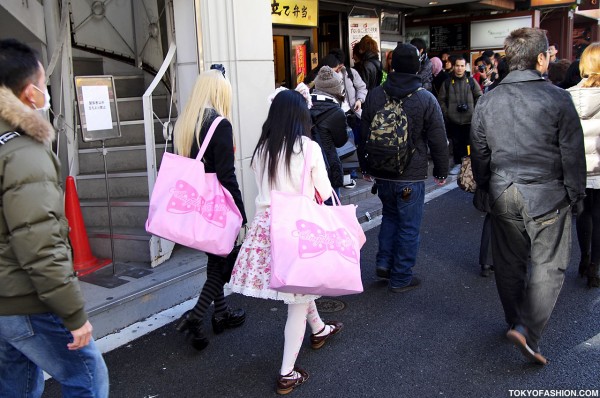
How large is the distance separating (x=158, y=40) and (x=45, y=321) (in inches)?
231

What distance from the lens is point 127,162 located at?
21.2 feet

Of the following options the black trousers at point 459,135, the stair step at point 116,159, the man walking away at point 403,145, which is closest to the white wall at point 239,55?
the stair step at point 116,159

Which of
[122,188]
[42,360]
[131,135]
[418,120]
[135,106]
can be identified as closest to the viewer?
[42,360]

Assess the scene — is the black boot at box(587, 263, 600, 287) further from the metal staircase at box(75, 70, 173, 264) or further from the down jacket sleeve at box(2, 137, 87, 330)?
the down jacket sleeve at box(2, 137, 87, 330)

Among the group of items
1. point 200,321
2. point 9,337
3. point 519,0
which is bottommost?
point 200,321

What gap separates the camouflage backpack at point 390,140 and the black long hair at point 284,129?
124 cm

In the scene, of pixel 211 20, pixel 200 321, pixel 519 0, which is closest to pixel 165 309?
pixel 200 321

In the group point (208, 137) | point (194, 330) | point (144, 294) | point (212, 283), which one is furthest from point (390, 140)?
point (144, 294)

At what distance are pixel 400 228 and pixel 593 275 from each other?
1.68m

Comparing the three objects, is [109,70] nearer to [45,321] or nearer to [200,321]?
[200,321]

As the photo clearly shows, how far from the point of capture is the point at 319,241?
3133 millimetres

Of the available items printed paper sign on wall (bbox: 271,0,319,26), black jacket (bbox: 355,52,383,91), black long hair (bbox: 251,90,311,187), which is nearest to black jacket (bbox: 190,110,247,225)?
black long hair (bbox: 251,90,311,187)

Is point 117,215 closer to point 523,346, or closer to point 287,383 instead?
point 287,383

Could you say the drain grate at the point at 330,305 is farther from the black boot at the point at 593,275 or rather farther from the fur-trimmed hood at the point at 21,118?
the fur-trimmed hood at the point at 21,118
